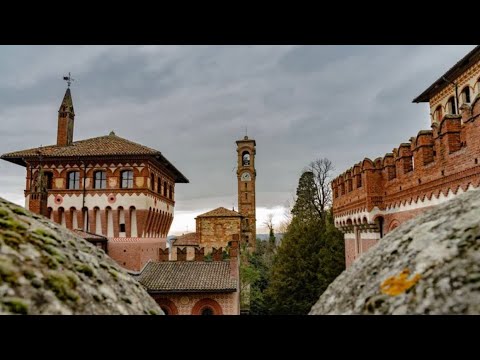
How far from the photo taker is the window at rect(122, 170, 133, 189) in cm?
2678

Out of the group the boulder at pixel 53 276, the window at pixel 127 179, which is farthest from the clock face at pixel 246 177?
the boulder at pixel 53 276

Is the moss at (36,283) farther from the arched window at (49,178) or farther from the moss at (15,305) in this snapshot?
the arched window at (49,178)

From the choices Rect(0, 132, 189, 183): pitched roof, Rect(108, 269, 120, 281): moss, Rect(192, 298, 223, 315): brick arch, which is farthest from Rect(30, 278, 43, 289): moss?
Rect(0, 132, 189, 183): pitched roof

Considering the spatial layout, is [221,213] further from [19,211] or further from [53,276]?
[53,276]

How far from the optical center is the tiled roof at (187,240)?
1951 inches

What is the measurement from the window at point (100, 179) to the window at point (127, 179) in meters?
1.37

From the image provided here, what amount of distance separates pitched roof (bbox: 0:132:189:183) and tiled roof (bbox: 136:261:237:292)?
8046mm

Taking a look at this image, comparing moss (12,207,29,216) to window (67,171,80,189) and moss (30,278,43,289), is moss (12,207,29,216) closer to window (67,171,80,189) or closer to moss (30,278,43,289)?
moss (30,278,43,289)

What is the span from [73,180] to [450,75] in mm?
26339

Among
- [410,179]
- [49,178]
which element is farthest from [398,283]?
[49,178]
